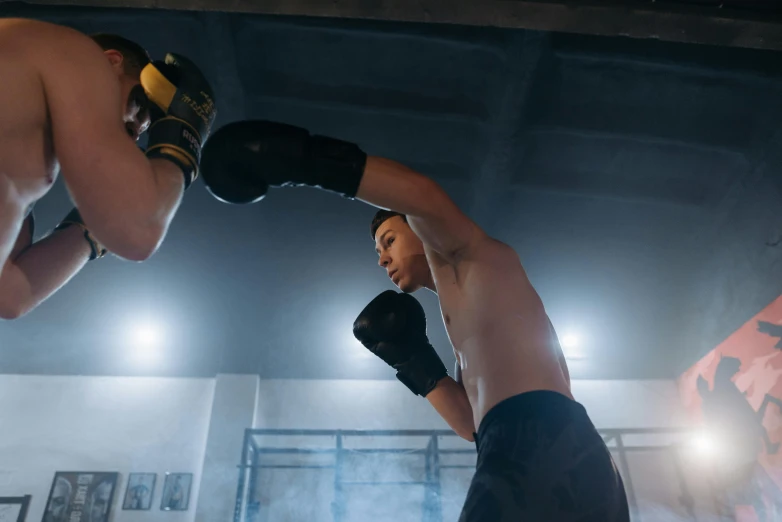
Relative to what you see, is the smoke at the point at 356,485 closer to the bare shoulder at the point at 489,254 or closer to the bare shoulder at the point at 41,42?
the bare shoulder at the point at 489,254

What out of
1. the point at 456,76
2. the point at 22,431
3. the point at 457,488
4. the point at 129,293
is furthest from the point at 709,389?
the point at 22,431

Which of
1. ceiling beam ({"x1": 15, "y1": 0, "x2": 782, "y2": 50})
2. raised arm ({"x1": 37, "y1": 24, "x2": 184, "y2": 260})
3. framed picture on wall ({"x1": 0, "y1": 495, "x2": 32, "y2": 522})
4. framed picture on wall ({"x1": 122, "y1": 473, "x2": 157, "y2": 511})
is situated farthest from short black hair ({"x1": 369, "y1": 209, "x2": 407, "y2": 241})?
framed picture on wall ({"x1": 0, "y1": 495, "x2": 32, "y2": 522})

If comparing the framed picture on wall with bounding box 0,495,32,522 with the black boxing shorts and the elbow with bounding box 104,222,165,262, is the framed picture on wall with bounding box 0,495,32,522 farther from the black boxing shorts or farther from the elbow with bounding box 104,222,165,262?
the black boxing shorts

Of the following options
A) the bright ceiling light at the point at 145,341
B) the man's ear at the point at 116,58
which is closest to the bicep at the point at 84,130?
the man's ear at the point at 116,58

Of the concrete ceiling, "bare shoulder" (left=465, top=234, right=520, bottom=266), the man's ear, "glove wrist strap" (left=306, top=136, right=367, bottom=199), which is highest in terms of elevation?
the concrete ceiling

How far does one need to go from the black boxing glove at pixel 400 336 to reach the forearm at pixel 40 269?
737mm

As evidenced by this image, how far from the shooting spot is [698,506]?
13.8 ft

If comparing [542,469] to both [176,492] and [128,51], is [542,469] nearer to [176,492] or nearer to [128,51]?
[128,51]

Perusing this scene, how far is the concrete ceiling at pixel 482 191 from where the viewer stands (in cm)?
245

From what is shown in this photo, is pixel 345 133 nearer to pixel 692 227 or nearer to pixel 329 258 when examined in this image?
pixel 329 258

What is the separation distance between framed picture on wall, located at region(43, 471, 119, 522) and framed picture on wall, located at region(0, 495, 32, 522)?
0.55 ft

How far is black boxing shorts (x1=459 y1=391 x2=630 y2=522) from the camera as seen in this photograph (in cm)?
87

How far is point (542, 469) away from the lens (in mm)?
896

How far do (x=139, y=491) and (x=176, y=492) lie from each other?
0.30 m
